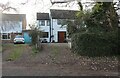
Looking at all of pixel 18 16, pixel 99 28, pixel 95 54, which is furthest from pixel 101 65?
pixel 18 16

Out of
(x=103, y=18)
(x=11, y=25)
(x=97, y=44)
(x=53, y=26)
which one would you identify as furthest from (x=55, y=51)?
(x=11, y=25)

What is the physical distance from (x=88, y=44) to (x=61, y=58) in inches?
99.0

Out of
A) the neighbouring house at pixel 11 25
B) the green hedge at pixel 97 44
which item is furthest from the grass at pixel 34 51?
the neighbouring house at pixel 11 25

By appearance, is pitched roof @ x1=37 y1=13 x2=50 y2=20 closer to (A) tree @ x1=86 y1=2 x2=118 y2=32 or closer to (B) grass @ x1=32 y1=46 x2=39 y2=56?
(B) grass @ x1=32 y1=46 x2=39 y2=56

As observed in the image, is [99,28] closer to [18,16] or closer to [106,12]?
[106,12]

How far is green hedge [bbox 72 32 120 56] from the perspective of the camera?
20.9 m

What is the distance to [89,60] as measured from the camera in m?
19.4

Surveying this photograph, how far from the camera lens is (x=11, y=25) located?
59281 millimetres

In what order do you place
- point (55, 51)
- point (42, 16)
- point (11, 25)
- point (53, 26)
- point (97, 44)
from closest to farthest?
point (97, 44) < point (55, 51) < point (53, 26) < point (42, 16) < point (11, 25)

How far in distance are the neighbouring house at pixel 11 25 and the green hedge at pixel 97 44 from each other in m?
35.9

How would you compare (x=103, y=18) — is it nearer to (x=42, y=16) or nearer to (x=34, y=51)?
(x=34, y=51)

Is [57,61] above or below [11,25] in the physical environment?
below

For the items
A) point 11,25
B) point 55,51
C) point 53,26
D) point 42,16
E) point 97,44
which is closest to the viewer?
point 97,44

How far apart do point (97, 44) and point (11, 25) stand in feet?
134
